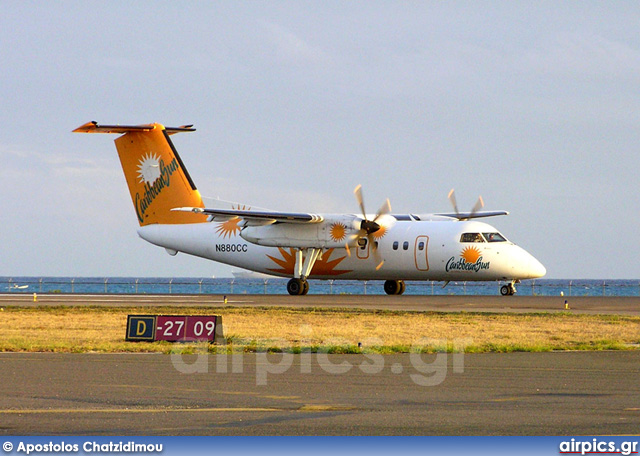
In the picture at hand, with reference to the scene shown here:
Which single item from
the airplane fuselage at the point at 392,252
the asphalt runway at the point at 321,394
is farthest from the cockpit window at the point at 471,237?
the asphalt runway at the point at 321,394

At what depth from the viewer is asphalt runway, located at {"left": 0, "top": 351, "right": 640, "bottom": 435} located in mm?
8719

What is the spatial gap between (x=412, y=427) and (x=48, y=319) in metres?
20.1

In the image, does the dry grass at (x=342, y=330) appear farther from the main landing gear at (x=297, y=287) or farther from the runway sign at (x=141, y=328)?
the main landing gear at (x=297, y=287)

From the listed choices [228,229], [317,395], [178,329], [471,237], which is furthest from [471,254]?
[317,395]

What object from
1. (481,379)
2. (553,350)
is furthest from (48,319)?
(481,379)

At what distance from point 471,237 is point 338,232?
607 centimetres

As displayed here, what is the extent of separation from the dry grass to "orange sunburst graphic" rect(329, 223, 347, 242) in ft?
33.3

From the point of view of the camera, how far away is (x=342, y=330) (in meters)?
22.8

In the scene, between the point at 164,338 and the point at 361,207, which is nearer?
the point at 164,338

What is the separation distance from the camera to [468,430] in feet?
27.9

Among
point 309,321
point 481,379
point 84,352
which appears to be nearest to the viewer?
point 481,379

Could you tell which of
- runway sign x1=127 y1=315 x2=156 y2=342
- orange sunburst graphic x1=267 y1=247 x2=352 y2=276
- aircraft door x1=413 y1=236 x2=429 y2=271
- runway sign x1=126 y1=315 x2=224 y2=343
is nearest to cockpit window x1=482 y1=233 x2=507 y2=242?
aircraft door x1=413 y1=236 x2=429 y2=271

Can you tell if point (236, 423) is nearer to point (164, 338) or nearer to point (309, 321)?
point (164, 338)

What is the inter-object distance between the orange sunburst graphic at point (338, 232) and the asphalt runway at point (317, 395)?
76.9 ft
